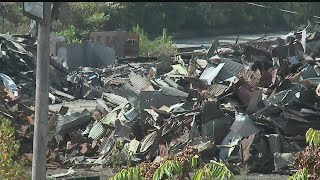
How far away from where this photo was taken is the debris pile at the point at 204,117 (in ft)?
39.2

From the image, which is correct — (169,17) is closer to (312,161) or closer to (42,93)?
(42,93)

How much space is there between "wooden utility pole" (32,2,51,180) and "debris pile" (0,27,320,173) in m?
5.06

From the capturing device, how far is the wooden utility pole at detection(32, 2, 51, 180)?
6062 millimetres

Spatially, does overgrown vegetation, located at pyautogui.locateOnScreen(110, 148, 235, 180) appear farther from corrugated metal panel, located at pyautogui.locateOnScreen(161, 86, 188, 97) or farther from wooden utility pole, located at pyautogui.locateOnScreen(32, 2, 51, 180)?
corrugated metal panel, located at pyautogui.locateOnScreen(161, 86, 188, 97)

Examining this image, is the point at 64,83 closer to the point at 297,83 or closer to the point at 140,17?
the point at 297,83

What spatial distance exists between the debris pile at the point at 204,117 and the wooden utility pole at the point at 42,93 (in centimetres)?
506

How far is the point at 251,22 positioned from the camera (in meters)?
51.6

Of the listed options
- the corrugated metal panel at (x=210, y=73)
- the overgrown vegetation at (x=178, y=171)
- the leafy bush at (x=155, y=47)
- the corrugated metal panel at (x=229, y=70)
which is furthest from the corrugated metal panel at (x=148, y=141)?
the leafy bush at (x=155, y=47)

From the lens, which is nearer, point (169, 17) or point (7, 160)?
point (7, 160)

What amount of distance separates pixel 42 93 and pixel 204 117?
6.51 meters

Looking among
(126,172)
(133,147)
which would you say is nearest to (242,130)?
(133,147)

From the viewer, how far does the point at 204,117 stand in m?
12.4

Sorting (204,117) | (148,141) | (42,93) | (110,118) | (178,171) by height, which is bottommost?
(148,141)

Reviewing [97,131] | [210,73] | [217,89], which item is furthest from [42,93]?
[210,73]
